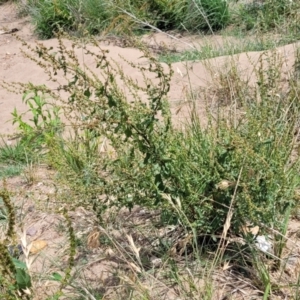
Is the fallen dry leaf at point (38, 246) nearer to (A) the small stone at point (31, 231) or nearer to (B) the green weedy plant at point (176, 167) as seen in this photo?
(A) the small stone at point (31, 231)

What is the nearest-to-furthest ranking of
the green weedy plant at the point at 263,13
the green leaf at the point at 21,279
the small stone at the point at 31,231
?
the green leaf at the point at 21,279
the small stone at the point at 31,231
the green weedy plant at the point at 263,13

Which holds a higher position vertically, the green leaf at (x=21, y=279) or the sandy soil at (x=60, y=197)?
the green leaf at (x=21, y=279)

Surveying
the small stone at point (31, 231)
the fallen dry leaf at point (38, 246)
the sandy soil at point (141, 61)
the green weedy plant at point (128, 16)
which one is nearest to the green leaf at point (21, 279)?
the fallen dry leaf at point (38, 246)

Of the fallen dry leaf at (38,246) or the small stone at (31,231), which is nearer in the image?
the fallen dry leaf at (38,246)

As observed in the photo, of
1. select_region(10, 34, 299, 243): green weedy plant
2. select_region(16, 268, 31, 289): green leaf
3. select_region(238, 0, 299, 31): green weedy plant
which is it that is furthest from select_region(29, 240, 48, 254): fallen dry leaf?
select_region(238, 0, 299, 31): green weedy plant

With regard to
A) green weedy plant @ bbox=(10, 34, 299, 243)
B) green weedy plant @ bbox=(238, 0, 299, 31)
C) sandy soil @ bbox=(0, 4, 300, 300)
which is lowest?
green weedy plant @ bbox=(238, 0, 299, 31)

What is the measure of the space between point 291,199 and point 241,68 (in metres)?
2.13

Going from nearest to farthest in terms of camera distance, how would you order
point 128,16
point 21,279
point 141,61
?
1. point 21,279
2. point 141,61
3. point 128,16

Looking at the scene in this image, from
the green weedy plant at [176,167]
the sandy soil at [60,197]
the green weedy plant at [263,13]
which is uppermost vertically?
the green weedy plant at [176,167]

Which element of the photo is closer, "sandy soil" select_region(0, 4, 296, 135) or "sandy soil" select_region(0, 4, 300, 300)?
"sandy soil" select_region(0, 4, 300, 300)

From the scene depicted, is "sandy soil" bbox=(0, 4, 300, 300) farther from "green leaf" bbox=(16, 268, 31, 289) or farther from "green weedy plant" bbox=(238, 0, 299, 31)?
"green weedy plant" bbox=(238, 0, 299, 31)

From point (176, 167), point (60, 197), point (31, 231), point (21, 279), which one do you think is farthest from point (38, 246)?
point (21, 279)

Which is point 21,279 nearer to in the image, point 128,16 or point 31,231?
point 31,231

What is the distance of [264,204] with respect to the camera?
6.65 ft
